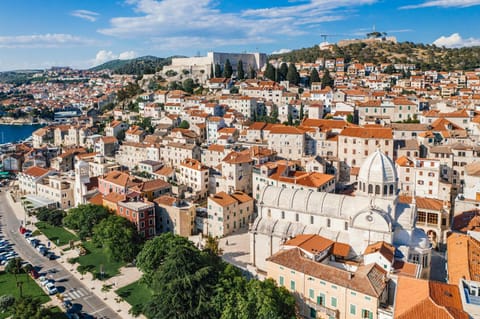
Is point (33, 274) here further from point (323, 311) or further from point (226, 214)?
point (323, 311)

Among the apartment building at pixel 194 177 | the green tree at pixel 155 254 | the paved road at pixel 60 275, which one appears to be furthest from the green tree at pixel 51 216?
the green tree at pixel 155 254

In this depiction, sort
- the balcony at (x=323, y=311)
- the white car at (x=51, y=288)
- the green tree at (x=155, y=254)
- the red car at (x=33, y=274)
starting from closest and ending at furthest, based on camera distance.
A: the balcony at (x=323, y=311) → the green tree at (x=155, y=254) → the white car at (x=51, y=288) → the red car at (x=33, y=274)

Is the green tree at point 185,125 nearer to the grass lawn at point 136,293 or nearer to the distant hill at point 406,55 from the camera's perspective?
the grass lawn at point 136,293

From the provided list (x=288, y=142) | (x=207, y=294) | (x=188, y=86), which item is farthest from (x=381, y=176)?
(x=188, y=86)

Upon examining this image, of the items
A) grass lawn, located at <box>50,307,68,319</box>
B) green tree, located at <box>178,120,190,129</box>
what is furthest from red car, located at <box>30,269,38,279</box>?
green tree, located at <box>178,120,190,129</box>

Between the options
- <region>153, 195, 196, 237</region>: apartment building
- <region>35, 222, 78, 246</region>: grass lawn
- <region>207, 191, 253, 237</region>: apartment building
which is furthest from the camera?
<region>35, 222, 78, 246</region>: grass lawn

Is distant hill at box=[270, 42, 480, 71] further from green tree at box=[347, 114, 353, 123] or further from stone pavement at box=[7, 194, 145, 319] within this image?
stone pavement at box=[7, 194, 145, 319]
